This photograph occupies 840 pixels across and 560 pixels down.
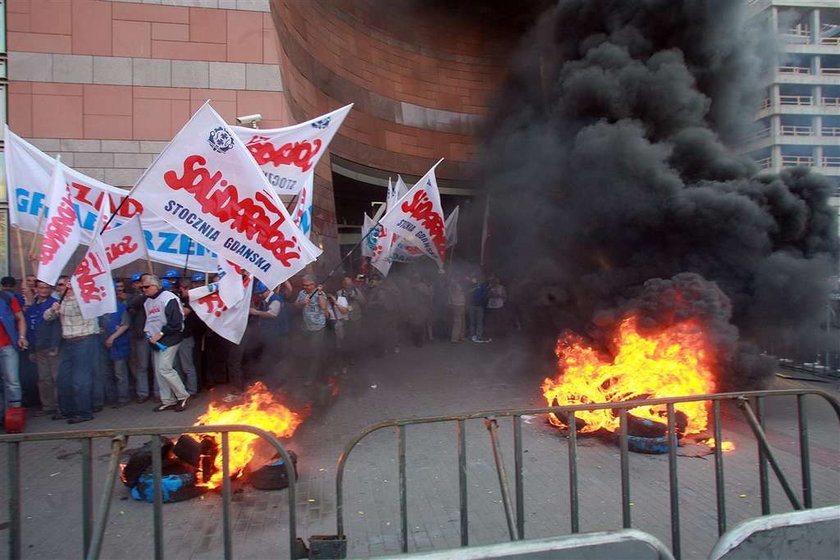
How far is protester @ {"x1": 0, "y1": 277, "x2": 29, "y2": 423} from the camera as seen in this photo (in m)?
5.84

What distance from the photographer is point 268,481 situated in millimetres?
4203

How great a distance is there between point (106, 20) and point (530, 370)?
957 centimetres

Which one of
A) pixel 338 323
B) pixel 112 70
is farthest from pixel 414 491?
pixel 112 70

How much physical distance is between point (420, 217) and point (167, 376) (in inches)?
179

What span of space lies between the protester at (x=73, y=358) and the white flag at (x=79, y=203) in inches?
37.5

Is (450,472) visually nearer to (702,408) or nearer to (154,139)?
(702,408)

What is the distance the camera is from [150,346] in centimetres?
691

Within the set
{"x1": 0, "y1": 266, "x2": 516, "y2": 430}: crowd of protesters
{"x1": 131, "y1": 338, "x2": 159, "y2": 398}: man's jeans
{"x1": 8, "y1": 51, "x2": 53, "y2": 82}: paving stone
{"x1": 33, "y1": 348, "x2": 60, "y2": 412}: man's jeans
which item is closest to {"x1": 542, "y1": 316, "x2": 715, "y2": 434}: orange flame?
{"x1": 0, "y1": 266, "x2": 516, "y2": 430}: crowd of protesters

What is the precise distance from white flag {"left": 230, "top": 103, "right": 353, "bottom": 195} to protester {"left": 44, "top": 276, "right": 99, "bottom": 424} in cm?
270

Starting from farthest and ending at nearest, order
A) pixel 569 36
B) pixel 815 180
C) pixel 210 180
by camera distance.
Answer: pixel 569 36 < pixel 815 180 < pixel 210 180

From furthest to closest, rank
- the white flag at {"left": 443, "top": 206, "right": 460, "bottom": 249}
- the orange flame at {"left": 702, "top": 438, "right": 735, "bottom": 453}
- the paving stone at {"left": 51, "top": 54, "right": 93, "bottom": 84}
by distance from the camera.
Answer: the white flag at {"left": 443, "top": 206, "right": 460, "bottom": 249}, the paving stone at {"left": 51, "top": 54, "right": 93, "bottom": 84}, the orange flame at {"left": 702, "top": 438, "right": 735, "bottom": 453}

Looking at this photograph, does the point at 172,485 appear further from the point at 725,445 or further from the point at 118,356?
the point at 725,445

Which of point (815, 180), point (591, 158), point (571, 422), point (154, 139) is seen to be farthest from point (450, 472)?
point (154, 139)

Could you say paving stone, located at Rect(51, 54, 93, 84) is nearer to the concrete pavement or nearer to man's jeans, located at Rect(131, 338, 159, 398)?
man's jeans, located at Rect(131, 338, 159, 398)
